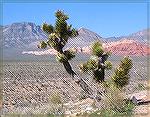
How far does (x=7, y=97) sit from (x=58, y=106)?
18.1 feet

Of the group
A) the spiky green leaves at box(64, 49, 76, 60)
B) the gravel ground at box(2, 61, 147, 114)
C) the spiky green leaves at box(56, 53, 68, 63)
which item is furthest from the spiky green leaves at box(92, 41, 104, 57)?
the spiky green leaves at box(56, 53, 68, 63)

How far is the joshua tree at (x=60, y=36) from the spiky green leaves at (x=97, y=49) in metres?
0.77

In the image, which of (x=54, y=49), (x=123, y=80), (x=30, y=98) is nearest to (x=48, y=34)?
(x=54, y=49)

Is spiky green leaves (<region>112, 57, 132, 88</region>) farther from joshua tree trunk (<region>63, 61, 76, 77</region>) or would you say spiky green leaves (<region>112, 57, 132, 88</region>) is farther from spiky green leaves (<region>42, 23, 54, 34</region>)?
spiky green leaves (<region>42, 23, 54, 34</region>)

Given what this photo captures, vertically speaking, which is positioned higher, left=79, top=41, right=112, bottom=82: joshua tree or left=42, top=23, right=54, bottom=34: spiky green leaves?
left=42, top=23, right=54, bottom=34: spiky green leaves

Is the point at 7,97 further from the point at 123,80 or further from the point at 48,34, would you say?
the point at 123,80

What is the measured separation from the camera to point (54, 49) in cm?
1695

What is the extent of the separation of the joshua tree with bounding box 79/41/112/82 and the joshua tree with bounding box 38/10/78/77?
1.94 feet

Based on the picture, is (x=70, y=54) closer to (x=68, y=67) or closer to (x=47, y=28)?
(x=68, y=67)

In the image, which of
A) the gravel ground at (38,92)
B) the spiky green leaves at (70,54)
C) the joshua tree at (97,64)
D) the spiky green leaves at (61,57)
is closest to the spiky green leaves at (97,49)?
the joshua tree at (97,64)

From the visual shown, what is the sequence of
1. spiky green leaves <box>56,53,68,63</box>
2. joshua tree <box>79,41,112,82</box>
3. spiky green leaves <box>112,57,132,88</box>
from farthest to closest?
1. joshua tree <box>79,41,112,82</box>
2. spiky green leaves <box>56,53,68,63</box>
3. spiky green leaves <box>112,57,132,88</box>

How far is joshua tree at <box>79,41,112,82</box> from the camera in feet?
55.1

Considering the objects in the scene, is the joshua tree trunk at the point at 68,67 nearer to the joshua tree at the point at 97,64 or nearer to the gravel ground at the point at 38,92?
the joshua tree at the point at 97,64

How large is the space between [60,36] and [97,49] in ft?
4.46
